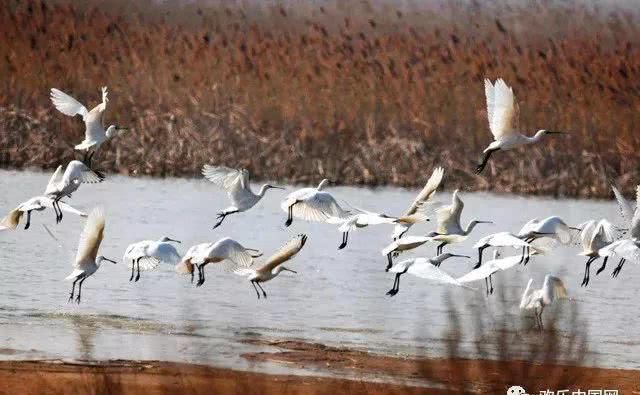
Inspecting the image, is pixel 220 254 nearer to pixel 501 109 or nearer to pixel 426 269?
pixel 426 269

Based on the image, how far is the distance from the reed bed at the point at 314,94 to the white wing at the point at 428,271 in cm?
685

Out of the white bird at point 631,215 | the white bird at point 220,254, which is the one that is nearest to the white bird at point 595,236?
the white bird at point 631,215

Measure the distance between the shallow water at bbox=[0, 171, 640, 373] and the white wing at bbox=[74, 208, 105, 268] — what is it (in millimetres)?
415

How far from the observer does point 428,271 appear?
30.9 ft

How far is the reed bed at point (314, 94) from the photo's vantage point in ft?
54.6

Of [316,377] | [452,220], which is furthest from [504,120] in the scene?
[316,377]

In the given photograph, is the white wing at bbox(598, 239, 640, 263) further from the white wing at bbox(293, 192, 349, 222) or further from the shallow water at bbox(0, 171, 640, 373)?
the white wing at bbox(293, 192, 349, 222)

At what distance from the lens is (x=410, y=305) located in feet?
39.3

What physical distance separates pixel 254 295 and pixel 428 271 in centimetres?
284

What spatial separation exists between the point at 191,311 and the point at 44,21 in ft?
29.6

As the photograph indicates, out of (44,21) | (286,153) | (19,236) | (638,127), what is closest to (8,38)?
(44,21)

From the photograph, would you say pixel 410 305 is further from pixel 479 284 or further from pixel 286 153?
pixel 286 153

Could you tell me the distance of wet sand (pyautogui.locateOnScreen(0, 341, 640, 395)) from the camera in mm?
6828

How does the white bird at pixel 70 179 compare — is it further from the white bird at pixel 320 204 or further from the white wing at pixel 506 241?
the white wing at pixel 506 241
